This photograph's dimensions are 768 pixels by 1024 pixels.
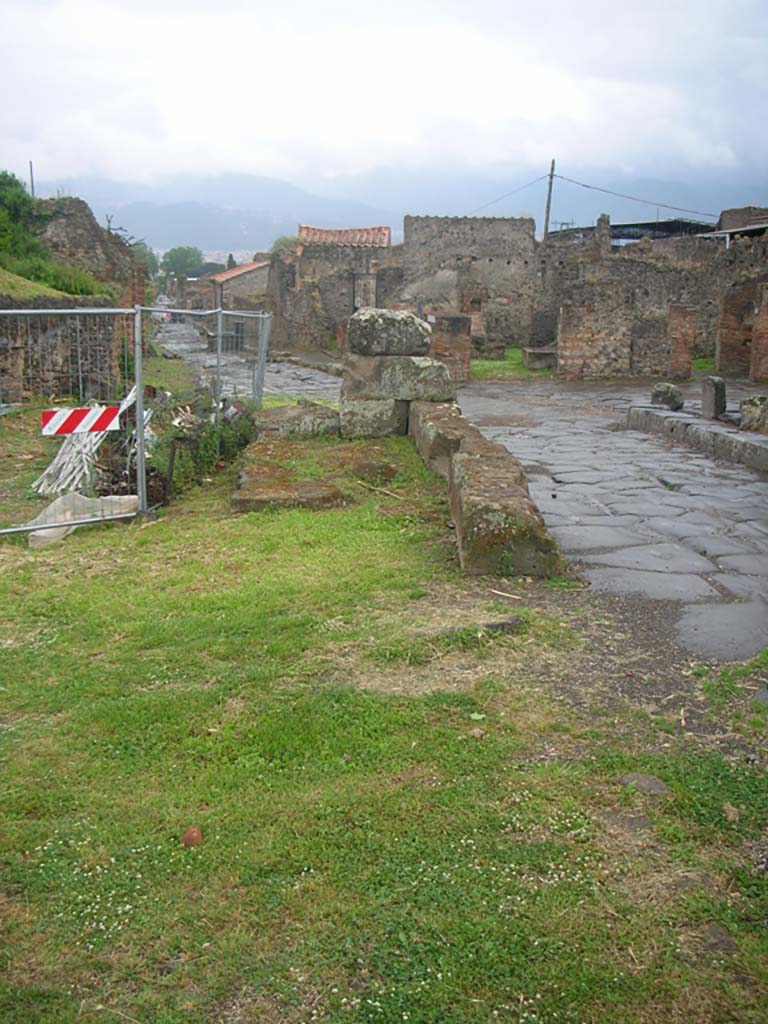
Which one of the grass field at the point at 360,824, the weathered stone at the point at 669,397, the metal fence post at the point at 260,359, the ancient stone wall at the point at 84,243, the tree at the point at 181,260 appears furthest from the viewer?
the tree at the point at 181,260

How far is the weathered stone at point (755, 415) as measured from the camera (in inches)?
419

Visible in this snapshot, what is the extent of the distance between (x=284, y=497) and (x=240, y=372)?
4746 millimetres

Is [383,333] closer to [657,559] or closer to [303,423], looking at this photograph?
[303,423]

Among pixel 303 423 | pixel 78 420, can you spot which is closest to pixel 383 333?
pixel 303 423

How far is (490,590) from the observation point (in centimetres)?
482

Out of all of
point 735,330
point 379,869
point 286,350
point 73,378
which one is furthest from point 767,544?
point 286,350

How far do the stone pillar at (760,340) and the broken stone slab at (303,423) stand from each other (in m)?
11.4

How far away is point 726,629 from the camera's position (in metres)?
4.38

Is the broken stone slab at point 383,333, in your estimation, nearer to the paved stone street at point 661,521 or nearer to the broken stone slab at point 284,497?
the paved stone street at point 661,521

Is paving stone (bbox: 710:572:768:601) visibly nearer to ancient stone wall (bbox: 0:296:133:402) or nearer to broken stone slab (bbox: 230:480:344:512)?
broken stone slab (bbox: 230:480:344:512)

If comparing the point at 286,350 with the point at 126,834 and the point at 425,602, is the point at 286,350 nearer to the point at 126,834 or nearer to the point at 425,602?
the point at 425,602

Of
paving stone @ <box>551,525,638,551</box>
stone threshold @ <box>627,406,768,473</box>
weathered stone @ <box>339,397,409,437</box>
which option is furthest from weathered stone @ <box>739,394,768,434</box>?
paving stone @ <box>551,525,638,551</box>

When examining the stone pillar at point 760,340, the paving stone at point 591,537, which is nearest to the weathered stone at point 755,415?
the paving stone at point 591,537

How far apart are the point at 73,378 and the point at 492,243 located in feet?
78.3
